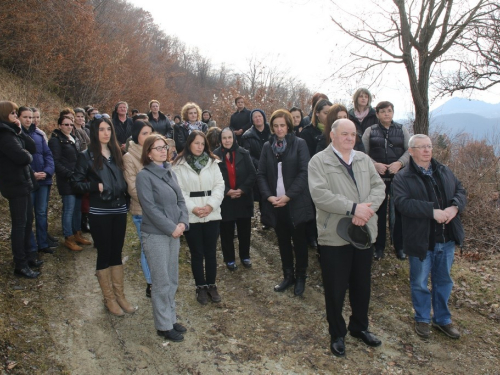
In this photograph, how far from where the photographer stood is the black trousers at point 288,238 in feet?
16.4

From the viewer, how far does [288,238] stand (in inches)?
204

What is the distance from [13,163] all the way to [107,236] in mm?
1875

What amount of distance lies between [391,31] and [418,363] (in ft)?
35.5

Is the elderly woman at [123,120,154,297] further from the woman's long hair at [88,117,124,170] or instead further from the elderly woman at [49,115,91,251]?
the elderly woman at [49,115,91,251]

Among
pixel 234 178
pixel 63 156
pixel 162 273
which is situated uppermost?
pixel 63 156

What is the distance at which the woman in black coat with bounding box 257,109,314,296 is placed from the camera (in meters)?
4.90

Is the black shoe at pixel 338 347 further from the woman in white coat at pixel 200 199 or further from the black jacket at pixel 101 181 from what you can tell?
the black jacket at pixel 101 181

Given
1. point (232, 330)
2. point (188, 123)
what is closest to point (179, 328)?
point (232, 330)

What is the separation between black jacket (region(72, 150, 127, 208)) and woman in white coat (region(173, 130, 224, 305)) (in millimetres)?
727

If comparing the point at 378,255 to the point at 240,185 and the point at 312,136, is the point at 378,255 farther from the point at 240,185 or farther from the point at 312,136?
the point at 240,185

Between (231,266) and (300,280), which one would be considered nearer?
(300,280)

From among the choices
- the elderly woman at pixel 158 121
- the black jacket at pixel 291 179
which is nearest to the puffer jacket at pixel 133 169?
the black jacket at pixel 291 179

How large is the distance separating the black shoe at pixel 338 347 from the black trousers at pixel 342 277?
0.05 m

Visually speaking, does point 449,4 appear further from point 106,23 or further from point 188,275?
point 106,23
